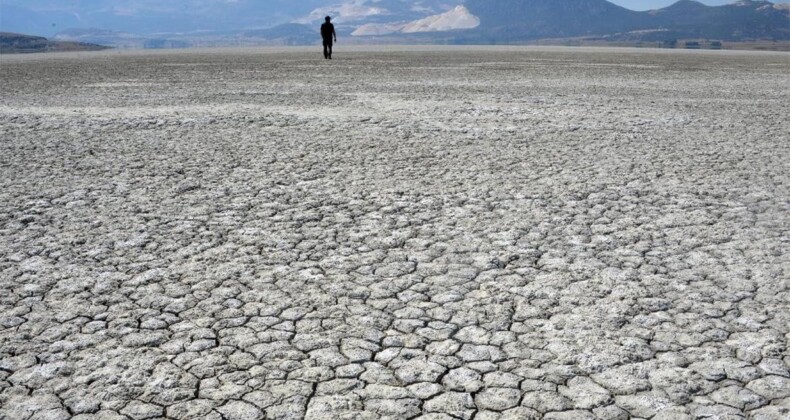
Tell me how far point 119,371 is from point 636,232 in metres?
4.11

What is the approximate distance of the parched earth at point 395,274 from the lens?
3262mm

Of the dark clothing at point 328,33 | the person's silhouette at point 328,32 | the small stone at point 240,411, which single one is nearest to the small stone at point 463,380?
the small stone at point 240,411

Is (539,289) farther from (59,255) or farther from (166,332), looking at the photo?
(59,255)

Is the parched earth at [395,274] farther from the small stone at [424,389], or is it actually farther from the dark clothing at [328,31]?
the dark clothing at [328,31]

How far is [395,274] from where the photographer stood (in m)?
4.75

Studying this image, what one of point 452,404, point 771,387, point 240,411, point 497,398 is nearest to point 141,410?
point 240,411

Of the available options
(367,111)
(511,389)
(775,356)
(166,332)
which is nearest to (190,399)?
(166,332)

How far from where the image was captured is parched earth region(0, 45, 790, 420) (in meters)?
3.26

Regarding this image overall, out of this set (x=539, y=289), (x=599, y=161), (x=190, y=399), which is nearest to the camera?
(x=190, y=399)

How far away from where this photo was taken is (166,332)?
387cm

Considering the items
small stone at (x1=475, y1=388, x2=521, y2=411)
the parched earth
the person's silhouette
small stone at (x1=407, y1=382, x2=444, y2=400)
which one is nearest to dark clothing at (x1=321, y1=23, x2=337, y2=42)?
the person's silhouette

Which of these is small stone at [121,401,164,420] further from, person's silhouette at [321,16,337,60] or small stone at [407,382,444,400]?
person's silhouette at [321,16,337,60]

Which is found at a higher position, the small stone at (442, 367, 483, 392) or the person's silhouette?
the person's silhouette

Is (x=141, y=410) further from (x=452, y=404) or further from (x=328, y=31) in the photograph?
(x=328, y=31)
